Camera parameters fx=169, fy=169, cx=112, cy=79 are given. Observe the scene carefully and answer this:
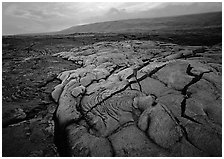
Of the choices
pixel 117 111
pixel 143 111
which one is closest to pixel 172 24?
pixel 143 111

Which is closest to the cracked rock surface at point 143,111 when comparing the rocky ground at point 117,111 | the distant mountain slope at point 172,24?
the rocky ground at point 117,111

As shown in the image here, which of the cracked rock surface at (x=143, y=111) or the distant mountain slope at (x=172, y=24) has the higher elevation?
the distant mountain slope at (x=172, y=24)

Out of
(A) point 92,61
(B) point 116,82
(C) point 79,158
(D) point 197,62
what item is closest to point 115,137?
(C) point 79,158

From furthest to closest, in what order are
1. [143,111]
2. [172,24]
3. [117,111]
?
[172,24], [117,111], [143,111]

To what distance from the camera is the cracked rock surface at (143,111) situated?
3352mm

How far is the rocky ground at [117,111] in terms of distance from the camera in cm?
340

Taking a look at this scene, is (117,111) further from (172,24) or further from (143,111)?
(172,24)

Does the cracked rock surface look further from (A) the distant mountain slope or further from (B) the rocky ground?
(A) the distant mountain slope

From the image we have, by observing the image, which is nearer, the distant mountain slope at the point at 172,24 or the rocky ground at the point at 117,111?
the rocky ground at the point at 117,111

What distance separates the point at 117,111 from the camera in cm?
413

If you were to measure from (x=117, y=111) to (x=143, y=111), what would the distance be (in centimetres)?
63

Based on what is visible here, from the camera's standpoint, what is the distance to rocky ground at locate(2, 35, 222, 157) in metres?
3.40

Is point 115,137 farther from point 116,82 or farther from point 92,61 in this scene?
point 92,61

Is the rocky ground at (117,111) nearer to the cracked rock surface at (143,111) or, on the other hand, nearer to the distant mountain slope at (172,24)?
the cracked rock surface at (143,111)
